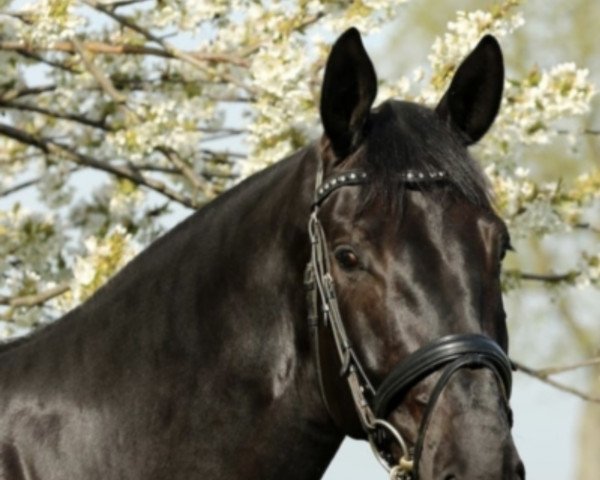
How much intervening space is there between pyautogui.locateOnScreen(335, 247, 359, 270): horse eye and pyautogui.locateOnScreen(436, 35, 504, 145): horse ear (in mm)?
429

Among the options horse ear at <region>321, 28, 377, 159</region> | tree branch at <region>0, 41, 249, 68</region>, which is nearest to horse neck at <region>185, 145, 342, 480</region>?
horse ear at <region>321, 28, 377, 159</region>

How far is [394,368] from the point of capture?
340cm

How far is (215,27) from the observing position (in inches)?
309

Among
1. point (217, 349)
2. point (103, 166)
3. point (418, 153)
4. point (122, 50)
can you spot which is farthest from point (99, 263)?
point (418, 153)

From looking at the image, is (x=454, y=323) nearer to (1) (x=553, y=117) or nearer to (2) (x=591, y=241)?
(1) (x=553, y=117)

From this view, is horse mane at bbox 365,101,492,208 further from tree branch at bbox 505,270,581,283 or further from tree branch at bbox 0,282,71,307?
tree branch at bbox 505,270,581,283

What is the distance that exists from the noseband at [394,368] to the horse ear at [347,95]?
9cm

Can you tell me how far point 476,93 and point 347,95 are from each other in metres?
0.30

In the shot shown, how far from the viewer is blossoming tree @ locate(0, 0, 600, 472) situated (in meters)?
7.00

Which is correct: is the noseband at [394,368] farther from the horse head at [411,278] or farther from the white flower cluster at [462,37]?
the white flower cluster at [462,37]

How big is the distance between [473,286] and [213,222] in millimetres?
774

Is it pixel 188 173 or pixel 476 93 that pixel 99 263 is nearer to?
pixel 188 173

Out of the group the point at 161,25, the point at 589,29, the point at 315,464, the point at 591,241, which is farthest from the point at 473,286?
the point at 589,29

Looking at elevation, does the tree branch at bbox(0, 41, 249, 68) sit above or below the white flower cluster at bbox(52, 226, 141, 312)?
above
